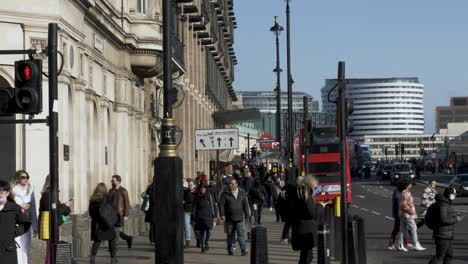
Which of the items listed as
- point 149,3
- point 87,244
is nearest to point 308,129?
point 149,3

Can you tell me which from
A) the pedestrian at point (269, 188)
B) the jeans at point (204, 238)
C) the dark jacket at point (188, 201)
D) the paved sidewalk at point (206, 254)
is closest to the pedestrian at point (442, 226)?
the paved sidewalk at point (206, 254)

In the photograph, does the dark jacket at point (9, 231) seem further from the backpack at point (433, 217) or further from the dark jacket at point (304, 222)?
the backpack at point (433, 217)

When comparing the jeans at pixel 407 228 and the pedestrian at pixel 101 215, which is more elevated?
the pedestrian at pixel 101 215

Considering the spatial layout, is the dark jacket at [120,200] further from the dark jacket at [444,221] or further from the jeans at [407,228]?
the dark jacket at [444,221]

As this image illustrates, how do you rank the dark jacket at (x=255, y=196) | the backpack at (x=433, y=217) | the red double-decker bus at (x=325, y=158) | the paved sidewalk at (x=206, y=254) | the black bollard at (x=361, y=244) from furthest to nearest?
the red double-decker bus at (x=325, y=158), the dark jacket at (x=255, y=196), the paved sidewalk at (x=206, y=254), the black bollard at (x=361, y=244), the backpack at (x=433, y=217)

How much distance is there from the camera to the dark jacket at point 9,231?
13.3 meters

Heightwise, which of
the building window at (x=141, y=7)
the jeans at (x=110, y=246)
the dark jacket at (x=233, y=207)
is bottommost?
the jeans at (x=110, y=246)

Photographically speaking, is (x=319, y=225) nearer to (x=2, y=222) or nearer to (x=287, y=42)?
(x=2, y=222)

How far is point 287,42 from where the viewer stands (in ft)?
160

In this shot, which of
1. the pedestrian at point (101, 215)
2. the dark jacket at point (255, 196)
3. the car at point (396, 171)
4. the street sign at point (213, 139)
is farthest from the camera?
the car at point (396, 171)

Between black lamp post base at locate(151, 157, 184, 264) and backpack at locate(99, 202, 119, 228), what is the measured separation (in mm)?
5998

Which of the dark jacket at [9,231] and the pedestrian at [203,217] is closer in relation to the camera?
the dark jacket at [9,231]

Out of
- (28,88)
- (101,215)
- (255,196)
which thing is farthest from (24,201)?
(255,196)

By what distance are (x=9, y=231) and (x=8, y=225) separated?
75 millimetres
